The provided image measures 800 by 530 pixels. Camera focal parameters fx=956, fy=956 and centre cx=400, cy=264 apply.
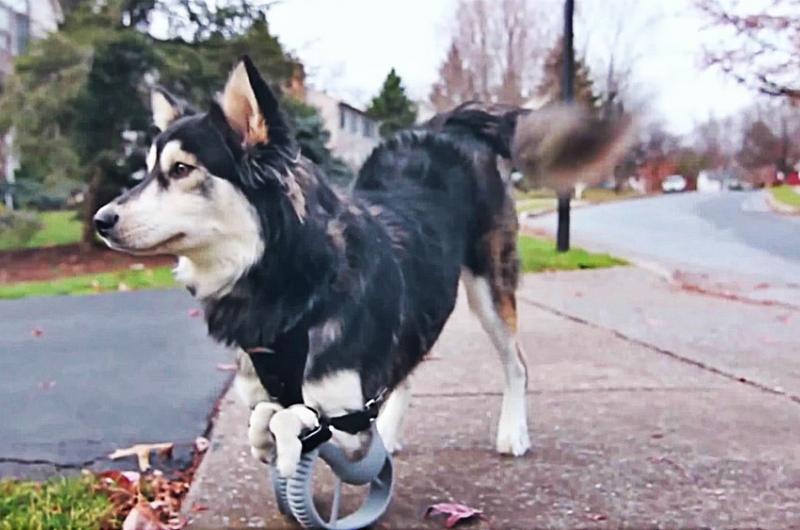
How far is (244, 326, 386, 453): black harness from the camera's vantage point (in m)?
2.58

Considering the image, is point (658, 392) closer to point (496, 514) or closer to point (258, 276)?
point (496, 514)

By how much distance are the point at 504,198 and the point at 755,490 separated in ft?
4.80

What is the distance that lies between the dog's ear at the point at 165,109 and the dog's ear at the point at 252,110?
0.79 feet

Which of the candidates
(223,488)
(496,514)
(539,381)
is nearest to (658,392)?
(539,381)

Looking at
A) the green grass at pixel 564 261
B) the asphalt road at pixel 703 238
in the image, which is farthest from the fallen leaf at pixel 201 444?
the asphalt road at pixel 703 238

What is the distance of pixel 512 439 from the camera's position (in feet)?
12.1

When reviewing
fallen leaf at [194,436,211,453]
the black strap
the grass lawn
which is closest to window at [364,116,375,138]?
the grass lawn

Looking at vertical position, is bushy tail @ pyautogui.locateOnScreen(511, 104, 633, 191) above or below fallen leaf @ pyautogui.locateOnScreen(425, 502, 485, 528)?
above

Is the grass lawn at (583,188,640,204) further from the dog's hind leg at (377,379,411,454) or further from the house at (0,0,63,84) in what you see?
the dog's hind leg at (377,379,411,454)

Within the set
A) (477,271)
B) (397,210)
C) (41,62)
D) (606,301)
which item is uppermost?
(41,62)

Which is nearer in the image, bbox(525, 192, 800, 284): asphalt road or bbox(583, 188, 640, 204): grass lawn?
bbox(525, 192, 800, 284): asphalt road

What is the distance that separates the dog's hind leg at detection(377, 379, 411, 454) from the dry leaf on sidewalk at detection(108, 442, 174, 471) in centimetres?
86

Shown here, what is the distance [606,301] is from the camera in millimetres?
8703

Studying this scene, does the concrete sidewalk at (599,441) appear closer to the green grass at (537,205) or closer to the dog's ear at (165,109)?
the dog's ear at (165,109)
